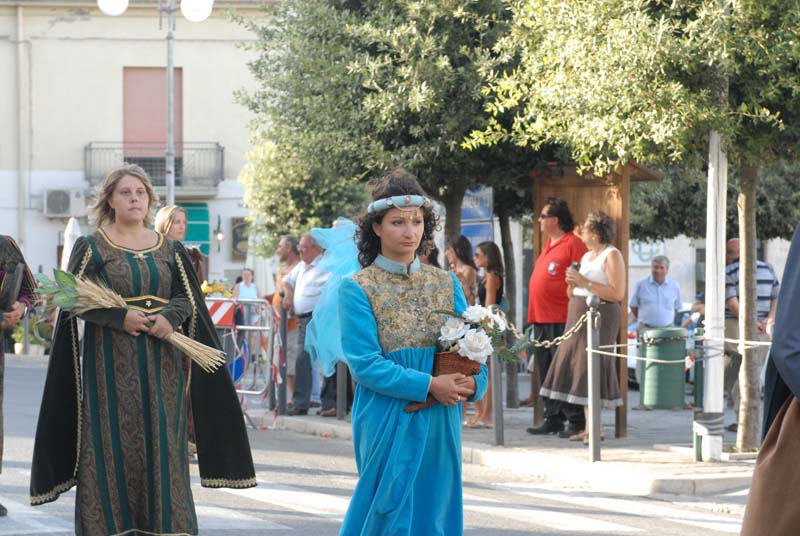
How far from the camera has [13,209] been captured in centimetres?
4053

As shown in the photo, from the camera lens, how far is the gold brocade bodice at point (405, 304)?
5.34m

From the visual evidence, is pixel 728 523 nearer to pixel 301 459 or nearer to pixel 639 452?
pixel 639 452

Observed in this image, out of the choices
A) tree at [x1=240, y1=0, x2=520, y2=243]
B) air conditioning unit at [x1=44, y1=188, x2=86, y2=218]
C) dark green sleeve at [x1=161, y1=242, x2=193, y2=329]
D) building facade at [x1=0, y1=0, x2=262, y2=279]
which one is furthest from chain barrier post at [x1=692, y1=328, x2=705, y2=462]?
air conditioning unit at [x1=44, y1=188, x2=86, y2=218]

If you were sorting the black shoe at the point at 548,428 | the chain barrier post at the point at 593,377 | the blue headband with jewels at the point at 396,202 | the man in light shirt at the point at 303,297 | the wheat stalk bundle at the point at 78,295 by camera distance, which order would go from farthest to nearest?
the man in light shirt at the point at 303,297
the black shoe at the point at 548,428
the chain barrier post at the point at 593,377
the wheat stalk bundle at the point at 78,295
the blue headband with jewels at the point at 396,202

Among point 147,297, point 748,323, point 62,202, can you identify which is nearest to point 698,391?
point 748,323

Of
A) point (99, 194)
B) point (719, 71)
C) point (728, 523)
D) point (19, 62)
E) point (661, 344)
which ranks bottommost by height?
point (728, 523)

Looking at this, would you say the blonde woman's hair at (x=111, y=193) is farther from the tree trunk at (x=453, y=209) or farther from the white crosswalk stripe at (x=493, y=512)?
the tree trunk at (x=453, y=209)

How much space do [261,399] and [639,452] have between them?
6.63 meters

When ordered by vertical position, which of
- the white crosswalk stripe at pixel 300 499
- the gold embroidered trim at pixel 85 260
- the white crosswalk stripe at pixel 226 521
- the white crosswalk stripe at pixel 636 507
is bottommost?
the white crosswalk stripe at pixel 636 507

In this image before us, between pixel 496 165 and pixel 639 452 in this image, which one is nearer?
pixel 639 452

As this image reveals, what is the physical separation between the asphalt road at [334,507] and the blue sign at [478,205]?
5.54 metres

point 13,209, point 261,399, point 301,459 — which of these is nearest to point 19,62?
point 13,209

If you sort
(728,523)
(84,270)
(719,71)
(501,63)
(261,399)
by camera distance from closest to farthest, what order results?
(84,270) → (728,523) → (719,71) → (501,63) → (261,399)

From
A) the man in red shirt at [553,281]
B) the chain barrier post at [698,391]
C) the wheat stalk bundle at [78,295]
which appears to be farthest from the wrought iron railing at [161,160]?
the wheat stalk bundle at [78,295]
